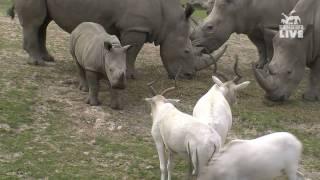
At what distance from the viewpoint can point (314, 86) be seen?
9.95m

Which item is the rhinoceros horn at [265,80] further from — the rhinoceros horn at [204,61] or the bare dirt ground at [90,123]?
the rhinoceros horn at [204,61]

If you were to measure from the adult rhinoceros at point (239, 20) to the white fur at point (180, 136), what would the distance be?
5315 millimetres

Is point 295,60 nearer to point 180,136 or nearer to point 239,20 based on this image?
point 239,20

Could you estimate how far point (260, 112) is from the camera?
29.8 feet

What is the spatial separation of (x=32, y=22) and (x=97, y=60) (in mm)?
2558

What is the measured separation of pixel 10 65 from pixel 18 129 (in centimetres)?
330

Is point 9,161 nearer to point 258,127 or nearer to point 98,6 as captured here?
point 258,127

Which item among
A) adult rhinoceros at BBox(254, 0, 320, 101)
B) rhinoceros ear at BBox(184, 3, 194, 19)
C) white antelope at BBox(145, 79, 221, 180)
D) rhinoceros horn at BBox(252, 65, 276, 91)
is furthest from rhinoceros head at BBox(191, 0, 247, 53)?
white antelope at BBox(145, 79, 221, 180)

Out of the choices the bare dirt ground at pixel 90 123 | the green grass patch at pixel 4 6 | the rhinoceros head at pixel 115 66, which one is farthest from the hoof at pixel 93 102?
the green grass patch at pixel 4 6

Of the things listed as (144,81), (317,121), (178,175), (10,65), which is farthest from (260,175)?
(10,65)

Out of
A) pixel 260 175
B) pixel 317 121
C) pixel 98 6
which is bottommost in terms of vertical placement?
pixel 317 121

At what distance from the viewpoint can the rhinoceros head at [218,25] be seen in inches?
444

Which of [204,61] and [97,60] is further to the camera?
[204,61]

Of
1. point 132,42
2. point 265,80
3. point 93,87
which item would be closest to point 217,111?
point 93,87
